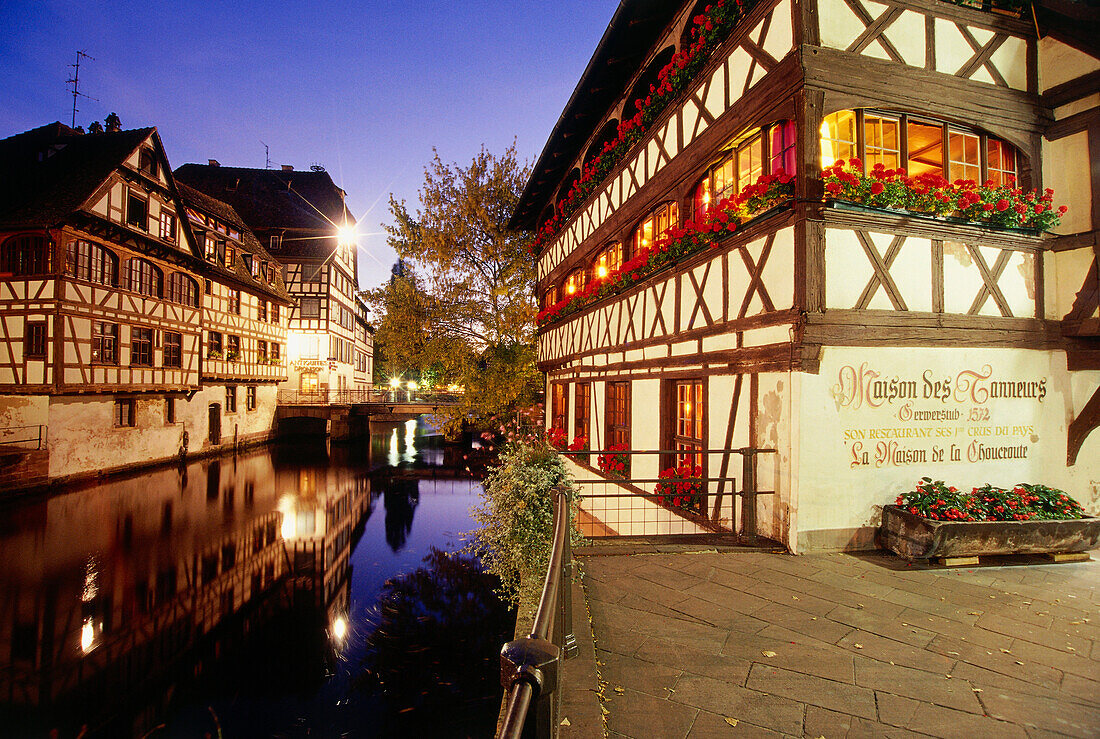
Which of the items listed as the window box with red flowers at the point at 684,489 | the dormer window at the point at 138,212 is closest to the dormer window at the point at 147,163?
the dormer window at the point at 138,212

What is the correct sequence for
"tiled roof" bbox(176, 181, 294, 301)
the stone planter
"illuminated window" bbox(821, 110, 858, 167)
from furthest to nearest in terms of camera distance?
"tiled roof" bbox(176, 181, 294, 301)
"illuminated window" bbox(821, 110, 858, 167)
the stone planter

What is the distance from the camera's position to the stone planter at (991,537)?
18.9 feet

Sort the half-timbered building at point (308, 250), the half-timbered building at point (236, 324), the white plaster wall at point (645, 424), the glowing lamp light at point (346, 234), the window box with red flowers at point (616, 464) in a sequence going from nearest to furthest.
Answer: the white plaster wall at point (645, 424) < the window box with red flowers at point (616, 464) < the half-timbered building at point (236, 324) < the half-timbered building at point (308, 250) < the glowing lamp light at point (346, 234)

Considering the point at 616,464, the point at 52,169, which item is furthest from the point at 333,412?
the point at 616,464

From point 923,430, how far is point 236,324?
96.6ft

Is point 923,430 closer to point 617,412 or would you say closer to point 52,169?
point 617,412

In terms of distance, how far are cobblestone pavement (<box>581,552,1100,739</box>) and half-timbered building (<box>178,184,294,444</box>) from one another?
2499cm

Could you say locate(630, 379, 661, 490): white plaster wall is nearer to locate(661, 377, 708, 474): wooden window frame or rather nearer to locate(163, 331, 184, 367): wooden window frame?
locate(661, 377, 708, 474): wooden window frame

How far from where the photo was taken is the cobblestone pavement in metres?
3.15

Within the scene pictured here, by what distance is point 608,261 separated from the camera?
13.1 metres

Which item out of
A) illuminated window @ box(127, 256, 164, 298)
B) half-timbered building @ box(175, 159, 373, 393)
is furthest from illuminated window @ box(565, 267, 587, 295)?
half-timbered building @ box(175, 159, 373, 393)

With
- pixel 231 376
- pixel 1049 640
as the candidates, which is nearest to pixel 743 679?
pixel 1049 640

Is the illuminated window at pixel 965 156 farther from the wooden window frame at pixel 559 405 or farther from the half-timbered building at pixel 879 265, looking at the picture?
the wooden window frame at pixel 559 405

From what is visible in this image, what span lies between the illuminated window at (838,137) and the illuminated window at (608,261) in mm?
5358
